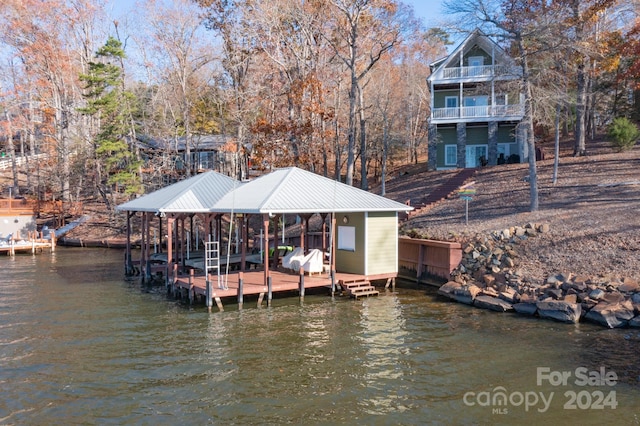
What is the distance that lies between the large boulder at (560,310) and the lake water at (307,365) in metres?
0.41

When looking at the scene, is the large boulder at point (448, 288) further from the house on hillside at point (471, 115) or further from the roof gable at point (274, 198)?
the house on hillside at point (471, 115)

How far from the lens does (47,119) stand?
50.2m

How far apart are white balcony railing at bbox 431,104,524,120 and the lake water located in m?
21.7

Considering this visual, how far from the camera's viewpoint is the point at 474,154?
38031mm

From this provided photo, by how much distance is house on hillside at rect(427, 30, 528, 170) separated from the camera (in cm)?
3603

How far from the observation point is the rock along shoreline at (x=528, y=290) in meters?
15.0

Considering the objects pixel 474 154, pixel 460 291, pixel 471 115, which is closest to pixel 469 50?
pixel 471 115

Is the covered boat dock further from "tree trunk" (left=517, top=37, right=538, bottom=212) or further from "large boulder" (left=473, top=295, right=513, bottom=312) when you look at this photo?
"tree trunk" (left=517, top=37, right=538, bottom=212)

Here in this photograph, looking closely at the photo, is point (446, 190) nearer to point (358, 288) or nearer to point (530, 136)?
point (530, 136)

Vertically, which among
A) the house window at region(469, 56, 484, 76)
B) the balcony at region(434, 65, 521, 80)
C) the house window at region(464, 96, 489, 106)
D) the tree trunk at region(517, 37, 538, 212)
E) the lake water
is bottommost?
the lake water

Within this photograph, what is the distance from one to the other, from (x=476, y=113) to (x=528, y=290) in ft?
72.7

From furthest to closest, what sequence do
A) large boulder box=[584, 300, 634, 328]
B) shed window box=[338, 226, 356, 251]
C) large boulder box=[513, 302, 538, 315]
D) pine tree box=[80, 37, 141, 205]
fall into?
pine tree box=[80, 37, 141, 205]
shed window box=[338, 226, 356, 251]
large boulder box=[513, 302, 538, 315]
large boulder box=[584, 300, 634, 328]

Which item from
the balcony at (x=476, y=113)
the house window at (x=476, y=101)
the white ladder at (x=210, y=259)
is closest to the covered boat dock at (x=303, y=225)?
the white ladder at (x=210, y=259)

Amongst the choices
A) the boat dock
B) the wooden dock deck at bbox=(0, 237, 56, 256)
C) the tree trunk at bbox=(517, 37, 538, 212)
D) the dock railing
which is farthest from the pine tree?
the tree trunk at bbox=(517, 37, 538, 212)
